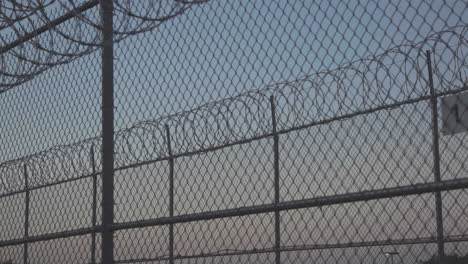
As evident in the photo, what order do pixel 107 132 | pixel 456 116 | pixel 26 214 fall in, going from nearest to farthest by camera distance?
pixel 456 116
pixel 107 132
pixel 26 214

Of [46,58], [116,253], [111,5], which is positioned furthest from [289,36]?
[46,58]

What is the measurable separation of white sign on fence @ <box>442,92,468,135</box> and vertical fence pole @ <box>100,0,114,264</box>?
7.47 feet

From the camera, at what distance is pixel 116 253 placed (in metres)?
5.23

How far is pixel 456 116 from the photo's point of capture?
382 cm

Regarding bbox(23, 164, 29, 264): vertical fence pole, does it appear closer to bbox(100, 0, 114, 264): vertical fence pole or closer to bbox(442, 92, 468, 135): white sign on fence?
bbox(100, 0, 114, 264): vertical fence pole

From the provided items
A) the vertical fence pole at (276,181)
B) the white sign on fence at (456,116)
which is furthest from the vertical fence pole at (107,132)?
the white sign on fence at (456,116)

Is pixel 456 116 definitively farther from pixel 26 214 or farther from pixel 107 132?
pixel 26 214

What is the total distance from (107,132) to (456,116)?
2403 mm

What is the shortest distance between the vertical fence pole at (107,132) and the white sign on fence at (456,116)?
2.28 metres

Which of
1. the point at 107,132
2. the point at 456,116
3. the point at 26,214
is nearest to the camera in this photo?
the point at 456,116

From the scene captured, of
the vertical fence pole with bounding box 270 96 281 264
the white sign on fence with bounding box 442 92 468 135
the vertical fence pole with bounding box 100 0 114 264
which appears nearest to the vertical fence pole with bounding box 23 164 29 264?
the vertical fence pole with bounding box 270 96 281 264

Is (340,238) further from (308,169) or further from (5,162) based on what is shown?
(5,162)

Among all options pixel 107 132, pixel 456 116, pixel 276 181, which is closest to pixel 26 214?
pixel 276 181

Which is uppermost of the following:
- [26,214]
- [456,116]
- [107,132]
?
[26,214]
